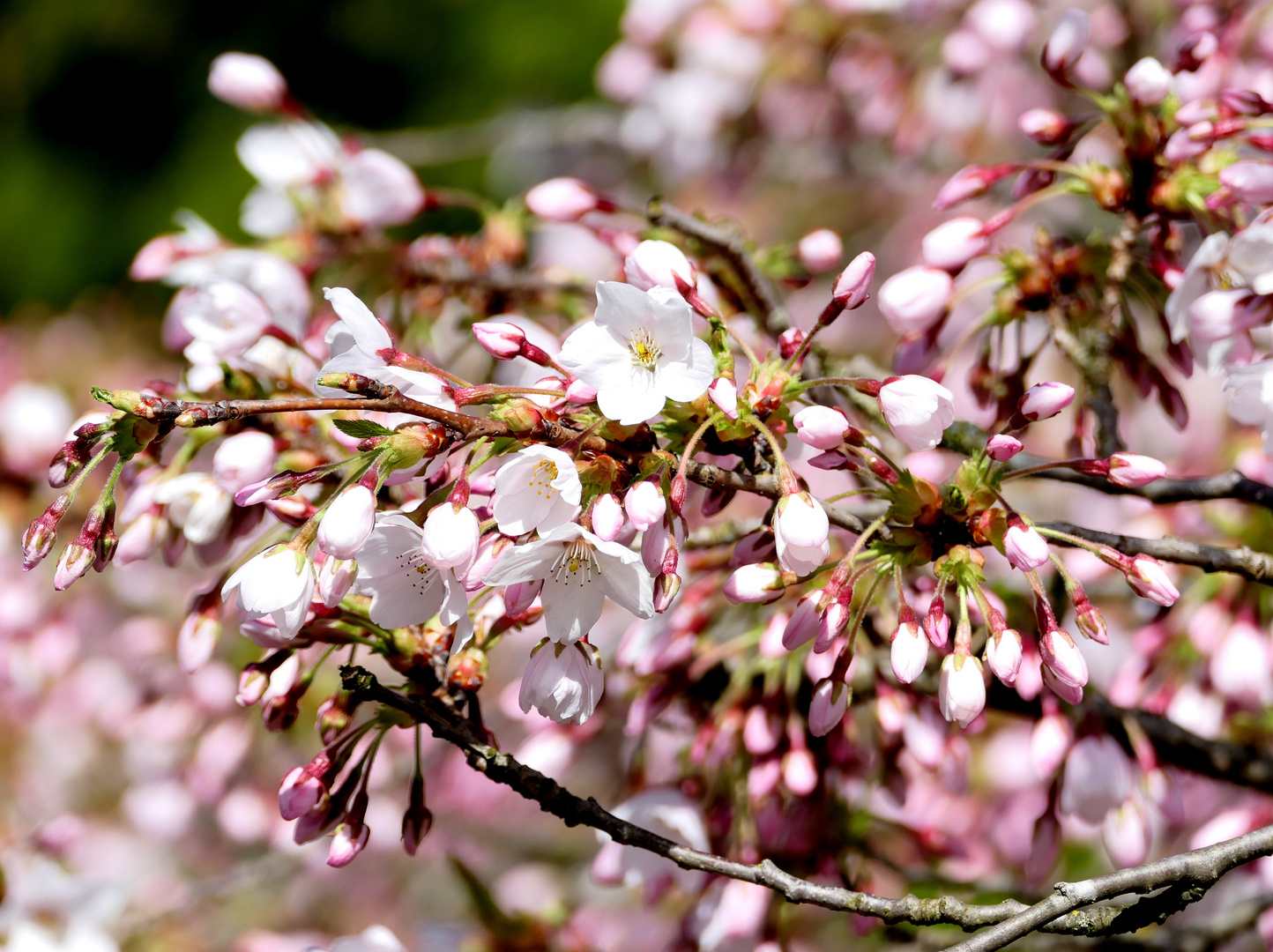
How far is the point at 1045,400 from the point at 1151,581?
19 cm

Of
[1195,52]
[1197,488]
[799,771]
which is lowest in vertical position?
[799,771]

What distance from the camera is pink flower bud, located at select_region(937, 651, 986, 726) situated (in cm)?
96

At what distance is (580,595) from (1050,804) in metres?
0.86

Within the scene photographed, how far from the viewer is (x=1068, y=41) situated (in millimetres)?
1435

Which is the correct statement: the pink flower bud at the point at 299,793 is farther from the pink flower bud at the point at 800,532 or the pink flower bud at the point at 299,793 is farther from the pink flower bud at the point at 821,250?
the pink flower bud at the point at 821,250

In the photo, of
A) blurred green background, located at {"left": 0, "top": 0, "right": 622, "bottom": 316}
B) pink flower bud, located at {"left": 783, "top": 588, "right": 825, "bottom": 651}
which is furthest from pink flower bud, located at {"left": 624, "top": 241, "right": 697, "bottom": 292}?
Result: blurred green background, located at {"left": 0, "top": 0, "right": 622, "bottom": 316}

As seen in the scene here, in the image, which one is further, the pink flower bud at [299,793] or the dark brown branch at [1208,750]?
the dark brown branch at [1208,750]

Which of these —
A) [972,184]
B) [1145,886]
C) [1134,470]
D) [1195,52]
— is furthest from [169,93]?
[1145,886]

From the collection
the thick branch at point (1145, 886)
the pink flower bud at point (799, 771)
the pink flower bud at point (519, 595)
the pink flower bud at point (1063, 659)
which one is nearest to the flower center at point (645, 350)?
the pink flower bud at point (519, 595)

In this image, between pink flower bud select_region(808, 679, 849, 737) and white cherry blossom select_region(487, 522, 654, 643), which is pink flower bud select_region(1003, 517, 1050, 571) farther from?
white cherry blossom select_region(487, 522, 654, 643)

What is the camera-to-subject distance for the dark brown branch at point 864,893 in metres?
0.91

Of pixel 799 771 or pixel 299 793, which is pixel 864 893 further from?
pixel 299 793

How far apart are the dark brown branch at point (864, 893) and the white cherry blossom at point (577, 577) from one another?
0.14 m

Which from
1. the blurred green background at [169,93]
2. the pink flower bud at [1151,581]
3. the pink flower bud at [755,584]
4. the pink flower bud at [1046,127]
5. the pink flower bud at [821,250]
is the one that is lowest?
the blurred green background at [169,93]
